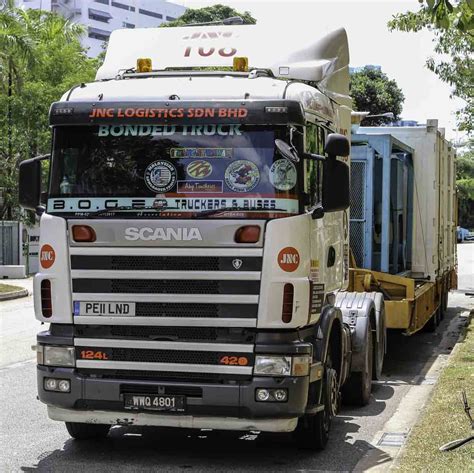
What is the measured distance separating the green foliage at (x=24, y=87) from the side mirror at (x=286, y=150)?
21.8 metres

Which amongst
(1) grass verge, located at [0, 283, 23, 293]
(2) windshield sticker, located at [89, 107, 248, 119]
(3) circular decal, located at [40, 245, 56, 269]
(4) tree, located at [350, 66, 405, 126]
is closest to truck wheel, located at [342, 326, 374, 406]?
(2) windshield sticker, located at [89, 107, 248, 119]

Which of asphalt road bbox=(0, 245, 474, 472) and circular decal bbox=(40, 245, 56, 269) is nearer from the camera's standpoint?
circular decal bbox=(40, 245, 56, 269)

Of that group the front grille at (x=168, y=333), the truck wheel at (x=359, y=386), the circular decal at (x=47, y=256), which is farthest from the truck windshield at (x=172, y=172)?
the truck wheel at (x=359, y=386)

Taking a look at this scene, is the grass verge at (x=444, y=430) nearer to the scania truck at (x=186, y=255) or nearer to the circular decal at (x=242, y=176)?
the scania truck at (x=186, y=255)

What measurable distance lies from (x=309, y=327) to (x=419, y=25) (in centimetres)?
1281

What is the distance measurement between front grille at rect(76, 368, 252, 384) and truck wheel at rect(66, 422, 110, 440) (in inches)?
36.9

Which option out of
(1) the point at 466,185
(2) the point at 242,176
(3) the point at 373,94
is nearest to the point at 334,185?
(2) the point at 242,176

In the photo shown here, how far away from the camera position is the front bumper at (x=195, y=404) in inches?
268

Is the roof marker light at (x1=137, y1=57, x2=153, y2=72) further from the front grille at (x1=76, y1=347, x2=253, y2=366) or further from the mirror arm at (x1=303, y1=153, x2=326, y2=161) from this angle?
the front grille at (x1=76, y1=347, x2=253, y2=366)

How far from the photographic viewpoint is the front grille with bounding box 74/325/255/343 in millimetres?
6895

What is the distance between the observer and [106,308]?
23.1 feet

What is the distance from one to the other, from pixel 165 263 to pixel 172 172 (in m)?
0.71

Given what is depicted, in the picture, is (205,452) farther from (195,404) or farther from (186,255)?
(186,255)

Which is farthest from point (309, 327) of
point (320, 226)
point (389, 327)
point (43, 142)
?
point (43, 142)
